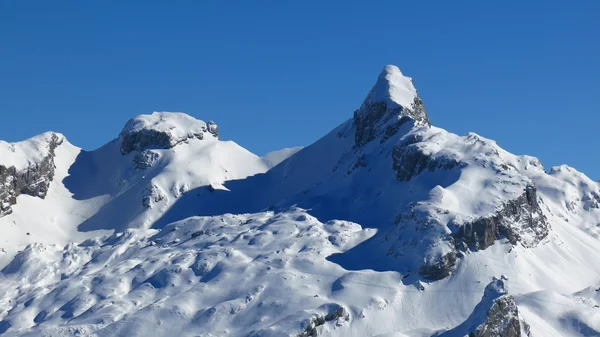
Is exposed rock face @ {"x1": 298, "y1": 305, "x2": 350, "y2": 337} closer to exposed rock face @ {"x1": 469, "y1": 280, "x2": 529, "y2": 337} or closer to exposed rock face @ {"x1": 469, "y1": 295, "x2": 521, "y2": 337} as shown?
exposed rock face @ {"x1": 469, "y1": 280, "x2": 529, "y2": 337}

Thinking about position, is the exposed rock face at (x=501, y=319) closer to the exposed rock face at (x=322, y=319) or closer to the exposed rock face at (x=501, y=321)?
the exposed rock face at (x=501, y=321)

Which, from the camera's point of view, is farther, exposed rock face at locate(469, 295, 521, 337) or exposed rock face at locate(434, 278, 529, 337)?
exposed rock face at locate(434, 278, 529, 337)

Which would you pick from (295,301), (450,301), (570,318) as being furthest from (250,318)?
(570,318)

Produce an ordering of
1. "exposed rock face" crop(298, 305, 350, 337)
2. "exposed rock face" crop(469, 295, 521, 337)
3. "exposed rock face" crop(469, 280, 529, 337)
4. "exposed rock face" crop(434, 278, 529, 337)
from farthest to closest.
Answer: "exposed rock face" crop(298, 305, 350, 337), "exposed rock face" crop(434, 278, 529, 337), "exposed rock face" crop(469, 280, 529, 337), "exposed rock face" crop(469, 295, 521, 337)

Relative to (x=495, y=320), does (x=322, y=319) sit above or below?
above

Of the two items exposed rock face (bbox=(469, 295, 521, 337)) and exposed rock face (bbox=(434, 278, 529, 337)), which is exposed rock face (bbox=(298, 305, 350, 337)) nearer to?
exposed rock face (bbox=(434, 278, 529, 337))

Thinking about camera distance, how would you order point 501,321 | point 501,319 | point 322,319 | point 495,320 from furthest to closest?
point 322,319, point 501,319, point 501,321, point 495,320

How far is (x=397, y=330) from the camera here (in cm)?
18938

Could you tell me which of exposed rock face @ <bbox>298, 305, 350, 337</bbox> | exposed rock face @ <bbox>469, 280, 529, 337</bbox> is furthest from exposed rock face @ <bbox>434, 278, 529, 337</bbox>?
exposed rock face @ <bbox>298, 305, 350, 337</bbox>

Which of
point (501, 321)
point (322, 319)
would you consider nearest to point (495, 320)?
point (501, 321)

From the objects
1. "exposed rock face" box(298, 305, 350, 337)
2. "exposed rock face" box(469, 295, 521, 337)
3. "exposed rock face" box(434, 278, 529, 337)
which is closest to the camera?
"exposed rock face" box(469, 295, 521, 337)

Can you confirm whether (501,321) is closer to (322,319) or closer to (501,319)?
(501,319)

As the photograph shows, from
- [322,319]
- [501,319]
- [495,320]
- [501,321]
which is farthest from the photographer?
[322,319]

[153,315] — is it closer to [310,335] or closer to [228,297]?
[228,297]
